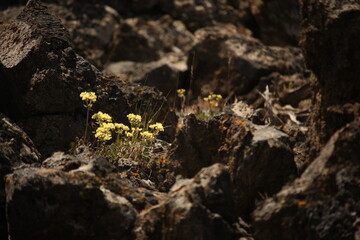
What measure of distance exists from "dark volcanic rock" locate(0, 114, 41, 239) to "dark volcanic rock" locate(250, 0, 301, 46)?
1160 centimetres

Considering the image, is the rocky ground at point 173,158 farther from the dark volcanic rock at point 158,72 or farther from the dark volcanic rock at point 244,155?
the dark volcanic rock at point 158,72

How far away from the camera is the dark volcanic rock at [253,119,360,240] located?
20.7 ft

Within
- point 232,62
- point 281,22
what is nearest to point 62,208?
point 232,62

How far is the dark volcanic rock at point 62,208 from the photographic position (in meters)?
6.52

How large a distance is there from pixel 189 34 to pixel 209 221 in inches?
489

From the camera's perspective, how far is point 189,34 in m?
18.4

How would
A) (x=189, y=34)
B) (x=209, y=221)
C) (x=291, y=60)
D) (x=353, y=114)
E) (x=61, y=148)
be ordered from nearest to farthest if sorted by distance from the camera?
(x=209, y=221)
(x=353, y=114)
(x=61, y=148)
(x=291, y=60)
(x=189, y=34)

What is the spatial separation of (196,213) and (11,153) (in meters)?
2.38

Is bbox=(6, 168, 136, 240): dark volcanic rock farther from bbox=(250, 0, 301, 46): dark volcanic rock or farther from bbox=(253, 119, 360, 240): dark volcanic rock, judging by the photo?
bbox=(250, 0, 301, 46): dark volcanic rock

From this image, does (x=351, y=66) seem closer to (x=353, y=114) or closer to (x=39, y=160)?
(x=353, y=114)

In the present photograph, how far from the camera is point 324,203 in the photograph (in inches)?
250

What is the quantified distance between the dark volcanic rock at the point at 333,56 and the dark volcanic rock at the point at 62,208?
8.11 ft

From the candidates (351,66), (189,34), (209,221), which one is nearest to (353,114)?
(351,66)

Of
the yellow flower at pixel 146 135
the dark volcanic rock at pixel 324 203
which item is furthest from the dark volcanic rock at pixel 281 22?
the dark volcanic rock at pixel 324 203
